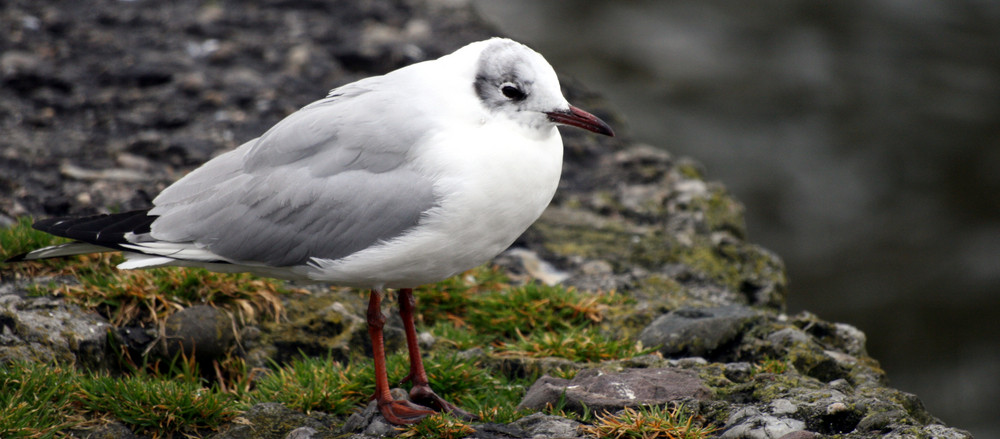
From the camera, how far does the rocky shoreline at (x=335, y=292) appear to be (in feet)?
14.0

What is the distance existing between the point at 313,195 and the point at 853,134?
27.3 feet

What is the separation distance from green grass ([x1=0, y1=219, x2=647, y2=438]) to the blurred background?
4380mm

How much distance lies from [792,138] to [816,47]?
124 centimetres

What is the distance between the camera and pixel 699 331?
16.5ft

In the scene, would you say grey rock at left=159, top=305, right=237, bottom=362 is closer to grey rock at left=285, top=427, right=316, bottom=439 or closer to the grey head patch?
grey rock at left=285, top=427, right=316, bottom=439

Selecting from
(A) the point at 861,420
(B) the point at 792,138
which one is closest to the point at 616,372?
(A) the point at 861,420

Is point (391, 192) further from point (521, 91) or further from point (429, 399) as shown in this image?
point (429, 399)

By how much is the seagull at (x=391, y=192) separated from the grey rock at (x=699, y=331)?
4.00 ft

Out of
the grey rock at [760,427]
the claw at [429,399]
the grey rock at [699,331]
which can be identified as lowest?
the claw at [429,399]

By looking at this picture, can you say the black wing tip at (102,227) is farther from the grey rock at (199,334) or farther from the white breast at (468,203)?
the white breast at (468,203)

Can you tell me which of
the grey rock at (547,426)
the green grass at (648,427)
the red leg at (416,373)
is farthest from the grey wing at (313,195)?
the green grass at (648,427)

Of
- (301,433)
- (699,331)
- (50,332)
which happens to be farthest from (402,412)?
(50,332)

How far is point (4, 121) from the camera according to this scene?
6906mm

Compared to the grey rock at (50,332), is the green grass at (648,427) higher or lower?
higher
